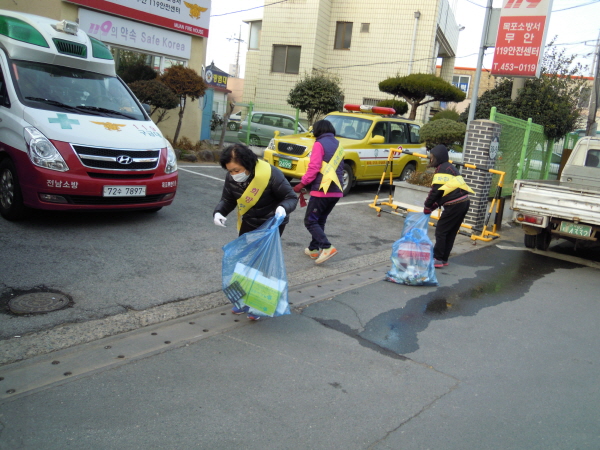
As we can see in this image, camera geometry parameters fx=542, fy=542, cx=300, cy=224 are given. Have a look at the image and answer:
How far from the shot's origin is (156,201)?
288 inches

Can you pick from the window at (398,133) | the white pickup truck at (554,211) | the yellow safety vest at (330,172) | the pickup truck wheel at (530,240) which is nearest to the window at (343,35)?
the window at (398,133)

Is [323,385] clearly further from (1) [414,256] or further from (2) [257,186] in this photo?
(1) [414,256]

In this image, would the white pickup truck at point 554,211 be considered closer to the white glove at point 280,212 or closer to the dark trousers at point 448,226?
the dark trousers at point 448,226

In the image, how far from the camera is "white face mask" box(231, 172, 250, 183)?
4.73 m

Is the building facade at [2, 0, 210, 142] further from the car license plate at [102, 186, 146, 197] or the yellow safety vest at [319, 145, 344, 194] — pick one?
the yellow safety vest at [319, 145, 344, 194]

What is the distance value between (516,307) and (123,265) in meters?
4.34

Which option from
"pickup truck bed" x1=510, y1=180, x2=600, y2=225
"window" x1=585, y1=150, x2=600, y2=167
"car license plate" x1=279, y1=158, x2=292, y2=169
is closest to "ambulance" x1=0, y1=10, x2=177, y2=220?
"car license plate" x1=279, y1=158, x2=292, y2=169

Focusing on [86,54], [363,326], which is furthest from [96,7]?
[363,326]

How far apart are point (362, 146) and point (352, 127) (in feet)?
2.25

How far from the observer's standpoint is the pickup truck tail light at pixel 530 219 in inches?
324

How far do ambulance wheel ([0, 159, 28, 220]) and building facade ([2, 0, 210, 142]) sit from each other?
708 centimetres

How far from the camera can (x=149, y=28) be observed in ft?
47.3

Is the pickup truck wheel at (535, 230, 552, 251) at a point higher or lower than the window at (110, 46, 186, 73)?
lower

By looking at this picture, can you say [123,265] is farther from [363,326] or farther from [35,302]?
[363,326]
